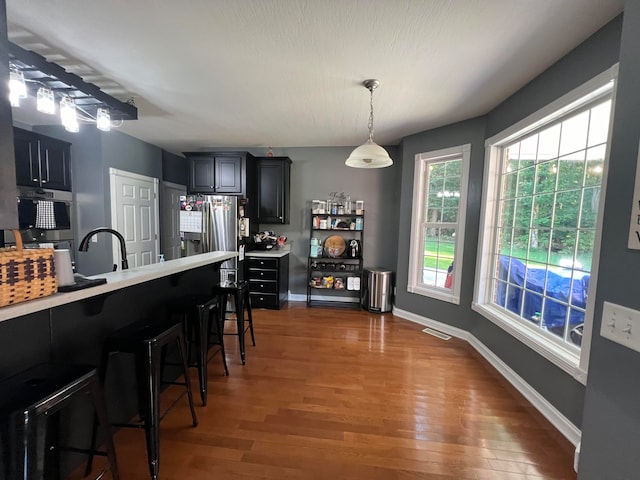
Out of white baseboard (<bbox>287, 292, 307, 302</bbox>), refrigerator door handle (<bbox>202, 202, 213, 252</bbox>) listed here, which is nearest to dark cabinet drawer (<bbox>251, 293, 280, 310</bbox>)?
white baseboard (<bbox>287, 292, 307, 302</bbox>)

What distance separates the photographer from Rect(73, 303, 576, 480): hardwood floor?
4.89ft

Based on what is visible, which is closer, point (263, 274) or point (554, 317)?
point (554, 317)

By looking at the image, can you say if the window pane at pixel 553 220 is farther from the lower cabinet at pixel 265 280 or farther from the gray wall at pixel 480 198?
the lower cabinet at pixel 265 280

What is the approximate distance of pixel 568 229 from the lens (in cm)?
191

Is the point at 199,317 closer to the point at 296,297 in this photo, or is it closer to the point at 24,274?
the point at 24,274

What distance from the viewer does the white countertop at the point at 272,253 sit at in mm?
4020

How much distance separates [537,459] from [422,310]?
2093 millimetres

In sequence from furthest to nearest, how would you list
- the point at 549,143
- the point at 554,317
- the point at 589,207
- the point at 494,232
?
the point at 494,232
the point at 549,143
the point at 554,317
the point at 589,207

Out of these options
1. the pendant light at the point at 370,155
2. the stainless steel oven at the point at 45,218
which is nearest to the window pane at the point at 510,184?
the pendant light at the point at 370,155

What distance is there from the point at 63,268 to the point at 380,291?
3551 millimetres

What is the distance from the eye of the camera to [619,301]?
890 mm

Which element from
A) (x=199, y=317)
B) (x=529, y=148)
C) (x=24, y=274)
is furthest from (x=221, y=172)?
(x=529, y=148)

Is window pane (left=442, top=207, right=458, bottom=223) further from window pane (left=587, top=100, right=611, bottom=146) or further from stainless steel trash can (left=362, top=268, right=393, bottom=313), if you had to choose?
window pane (left=587, top=100, right=611, bottom=146)

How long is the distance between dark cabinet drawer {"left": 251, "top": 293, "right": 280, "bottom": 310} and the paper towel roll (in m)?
2.96
